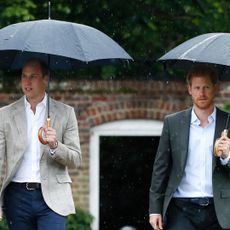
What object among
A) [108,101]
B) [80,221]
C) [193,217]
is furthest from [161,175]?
[108,101]

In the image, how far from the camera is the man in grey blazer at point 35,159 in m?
7.04

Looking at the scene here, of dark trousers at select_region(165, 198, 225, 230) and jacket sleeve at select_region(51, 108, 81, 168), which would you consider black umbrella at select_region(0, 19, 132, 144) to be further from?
dark trousers at select_region(165, 198, 225, 230)

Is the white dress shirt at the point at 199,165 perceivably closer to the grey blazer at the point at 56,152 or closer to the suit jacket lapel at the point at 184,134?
the suit jacket lapel at the point at 184,134

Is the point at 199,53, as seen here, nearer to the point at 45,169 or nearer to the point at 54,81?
the point at 45,169

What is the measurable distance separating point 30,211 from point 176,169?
105cm

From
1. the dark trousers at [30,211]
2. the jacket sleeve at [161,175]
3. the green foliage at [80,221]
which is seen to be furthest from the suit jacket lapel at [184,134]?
the green foliage at [80,221]

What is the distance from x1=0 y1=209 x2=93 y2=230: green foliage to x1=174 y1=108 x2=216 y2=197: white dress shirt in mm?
4363

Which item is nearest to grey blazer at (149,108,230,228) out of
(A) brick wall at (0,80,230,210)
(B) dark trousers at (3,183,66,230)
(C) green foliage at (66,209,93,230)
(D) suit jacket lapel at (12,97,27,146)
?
(B) dark trousers at (3,183,66,230)

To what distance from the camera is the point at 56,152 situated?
697 cm

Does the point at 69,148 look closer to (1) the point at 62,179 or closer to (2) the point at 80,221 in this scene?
(1) the point at 62,179

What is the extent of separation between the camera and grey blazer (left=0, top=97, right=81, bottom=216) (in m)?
7.04

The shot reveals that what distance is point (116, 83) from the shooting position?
11680 mm

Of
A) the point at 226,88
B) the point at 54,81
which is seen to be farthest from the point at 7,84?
the point at 226,88

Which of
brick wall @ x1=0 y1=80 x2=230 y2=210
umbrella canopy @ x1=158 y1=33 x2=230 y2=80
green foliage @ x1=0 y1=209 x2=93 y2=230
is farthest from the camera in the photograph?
brick wall @ x1=0 y1=80 x2=230 y2=210
